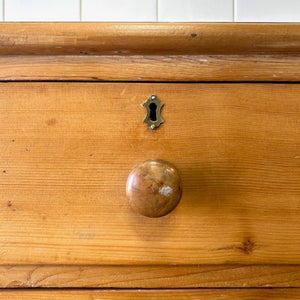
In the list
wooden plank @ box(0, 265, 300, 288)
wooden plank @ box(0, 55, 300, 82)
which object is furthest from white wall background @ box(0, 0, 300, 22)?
wooden plank @ box(0, 265, 300, 288)

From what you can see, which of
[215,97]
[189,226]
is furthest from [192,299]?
[215,97]

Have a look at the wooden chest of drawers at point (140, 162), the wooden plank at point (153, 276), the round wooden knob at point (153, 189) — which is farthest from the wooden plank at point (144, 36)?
the wooden plank at point (153, 276)

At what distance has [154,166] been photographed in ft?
1.03

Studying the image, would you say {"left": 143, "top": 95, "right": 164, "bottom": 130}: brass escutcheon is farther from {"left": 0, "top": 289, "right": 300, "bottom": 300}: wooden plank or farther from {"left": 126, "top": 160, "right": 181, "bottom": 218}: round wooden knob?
{"left": 0, "top": 289, "right": 300, "bottom": 300}: wooden plank

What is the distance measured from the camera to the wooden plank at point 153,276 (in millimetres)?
347

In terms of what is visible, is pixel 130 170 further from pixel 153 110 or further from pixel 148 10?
pixel 148 10

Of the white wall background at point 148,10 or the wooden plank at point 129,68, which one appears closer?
the wooden plank at point 129,68

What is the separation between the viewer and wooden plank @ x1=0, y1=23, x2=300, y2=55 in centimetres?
32

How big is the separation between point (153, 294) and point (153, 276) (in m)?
0.02

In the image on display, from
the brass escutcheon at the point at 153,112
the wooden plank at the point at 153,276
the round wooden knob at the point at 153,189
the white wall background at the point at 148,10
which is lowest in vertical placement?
the wooden plank at the point at 153,276

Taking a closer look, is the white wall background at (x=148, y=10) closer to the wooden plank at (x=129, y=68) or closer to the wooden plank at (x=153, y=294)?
the wooden plank at (x=129, y=68)

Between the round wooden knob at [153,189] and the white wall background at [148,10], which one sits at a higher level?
the white wall background at [148,10]

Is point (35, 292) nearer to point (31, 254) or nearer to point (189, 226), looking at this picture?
point (31, 254)

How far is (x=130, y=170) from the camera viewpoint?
0.34m
